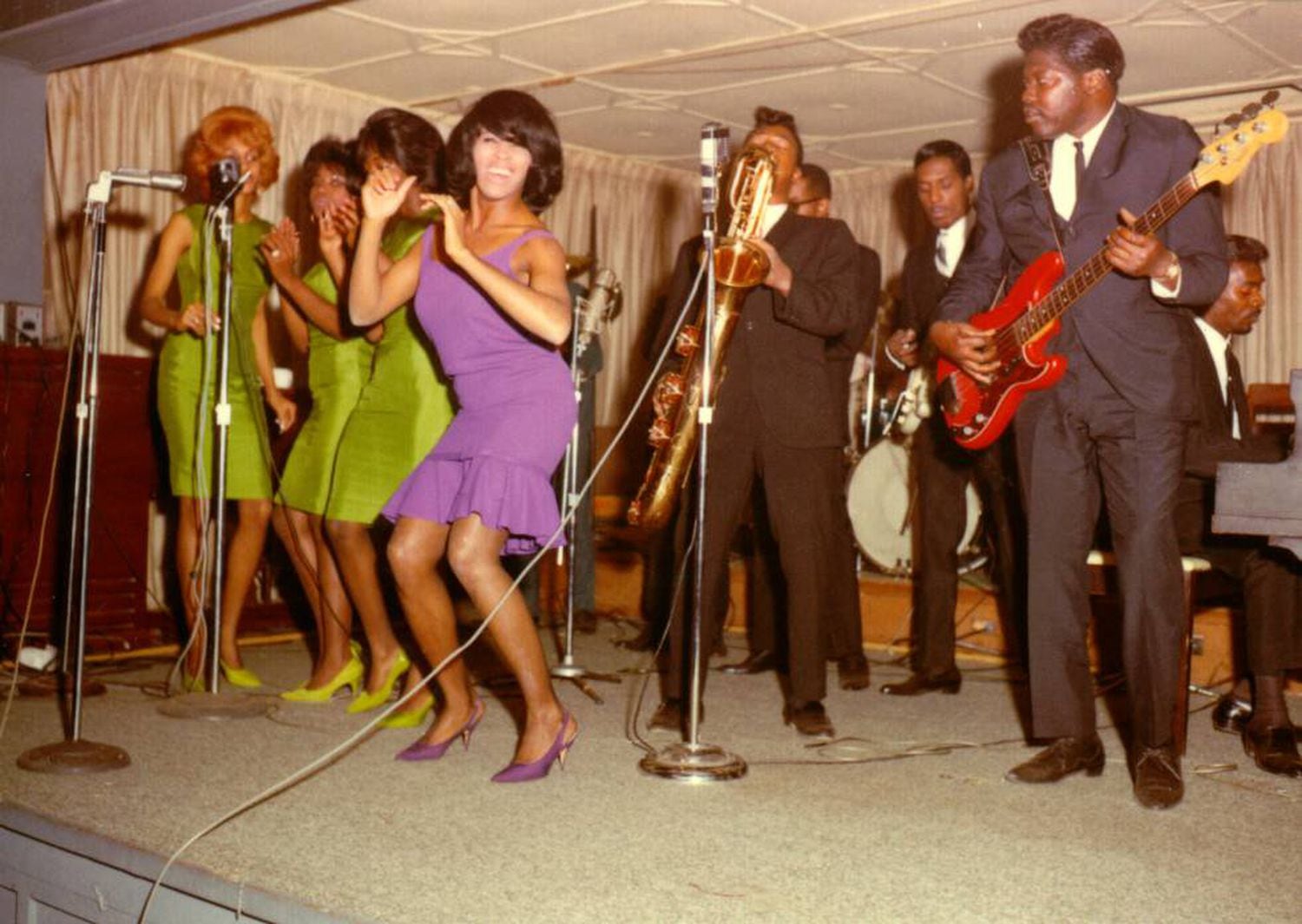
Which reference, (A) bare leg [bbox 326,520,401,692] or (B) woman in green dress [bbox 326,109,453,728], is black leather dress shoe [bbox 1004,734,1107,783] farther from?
(A) bare leg [bbox 326,520,401,692]

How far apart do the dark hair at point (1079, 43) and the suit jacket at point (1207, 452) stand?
0.95m

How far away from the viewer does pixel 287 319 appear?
5.02 meters

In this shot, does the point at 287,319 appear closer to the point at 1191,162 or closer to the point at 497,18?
the point at 497,18

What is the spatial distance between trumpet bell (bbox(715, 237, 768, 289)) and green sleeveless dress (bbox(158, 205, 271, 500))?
2.00 meters

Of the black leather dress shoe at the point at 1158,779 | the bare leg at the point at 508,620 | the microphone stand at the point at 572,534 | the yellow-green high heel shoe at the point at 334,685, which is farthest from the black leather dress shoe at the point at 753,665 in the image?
the black leather dress shoe at the point at 1158,779

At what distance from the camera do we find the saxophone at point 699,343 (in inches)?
148

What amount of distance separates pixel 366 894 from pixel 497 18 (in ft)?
16.5

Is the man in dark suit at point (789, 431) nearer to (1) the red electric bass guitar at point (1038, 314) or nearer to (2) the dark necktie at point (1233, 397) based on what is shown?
(1) the red electric bass guitar at point (1038, 314)

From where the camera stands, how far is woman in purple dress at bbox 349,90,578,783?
132 inches

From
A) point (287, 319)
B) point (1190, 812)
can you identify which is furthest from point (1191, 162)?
point (287, 319)

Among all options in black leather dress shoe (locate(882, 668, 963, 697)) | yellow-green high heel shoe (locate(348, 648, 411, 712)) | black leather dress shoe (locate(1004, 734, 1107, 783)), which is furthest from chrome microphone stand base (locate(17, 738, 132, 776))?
black leather dress shoe (locate(882, 668, 963, 697))

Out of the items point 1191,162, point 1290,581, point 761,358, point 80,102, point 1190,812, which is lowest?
point 1190,812

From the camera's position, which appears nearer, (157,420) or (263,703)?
(263,703)

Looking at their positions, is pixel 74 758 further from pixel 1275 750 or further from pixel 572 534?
pixel 1275 750
